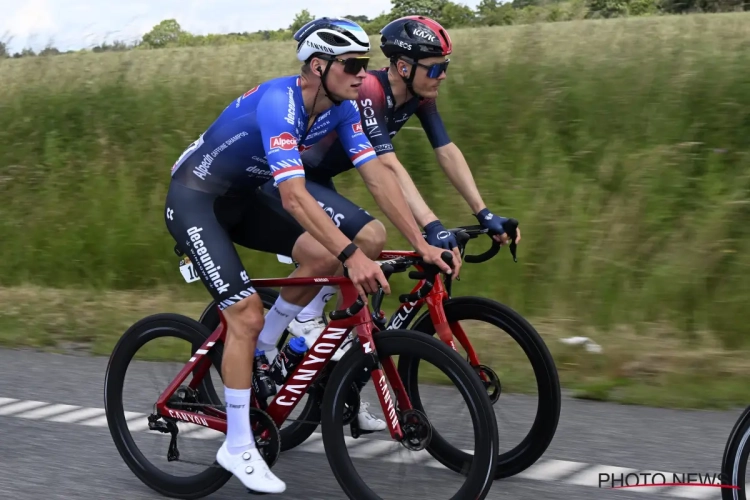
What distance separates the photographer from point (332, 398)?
3.92m

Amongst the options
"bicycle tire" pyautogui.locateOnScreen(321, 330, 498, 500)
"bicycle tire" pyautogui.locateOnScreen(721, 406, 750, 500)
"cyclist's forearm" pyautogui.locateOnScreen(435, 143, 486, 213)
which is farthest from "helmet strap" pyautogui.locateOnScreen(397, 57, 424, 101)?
"bicycle tire" pyautogui.locateOnScreen(721, 406, 750, 500)

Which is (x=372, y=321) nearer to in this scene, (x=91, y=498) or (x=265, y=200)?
(x=265, y=200)

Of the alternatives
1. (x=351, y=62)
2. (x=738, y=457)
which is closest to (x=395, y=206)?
(x=351, y=62)

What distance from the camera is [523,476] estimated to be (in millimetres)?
4410

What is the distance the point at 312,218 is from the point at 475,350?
1.24m

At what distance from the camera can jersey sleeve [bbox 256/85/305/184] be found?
3.85m

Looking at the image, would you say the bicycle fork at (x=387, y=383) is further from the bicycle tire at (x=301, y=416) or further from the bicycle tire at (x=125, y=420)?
the bicycle tire at (x=125, y=420)

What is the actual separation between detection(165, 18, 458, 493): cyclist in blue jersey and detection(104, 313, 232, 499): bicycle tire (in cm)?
23

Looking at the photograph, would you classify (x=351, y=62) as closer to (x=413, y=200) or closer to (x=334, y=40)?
(x=334, y=40)

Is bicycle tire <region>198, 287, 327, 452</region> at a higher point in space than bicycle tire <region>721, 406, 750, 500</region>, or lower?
lower

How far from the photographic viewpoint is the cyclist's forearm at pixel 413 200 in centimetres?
457

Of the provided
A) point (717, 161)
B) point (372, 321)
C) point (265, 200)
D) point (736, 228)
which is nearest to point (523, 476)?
point (372, 321)

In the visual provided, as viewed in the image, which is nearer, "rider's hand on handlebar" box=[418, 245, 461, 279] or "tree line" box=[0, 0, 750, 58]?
"rider's hand on handlebar" box=[418, 245, 461, 279]

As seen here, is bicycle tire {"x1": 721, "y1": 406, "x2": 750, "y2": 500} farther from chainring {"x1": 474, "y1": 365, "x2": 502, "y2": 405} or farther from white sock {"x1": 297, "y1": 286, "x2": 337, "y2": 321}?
white sock {"x1": 297, "y1": 286, "x2": 337, "y2": 321}
